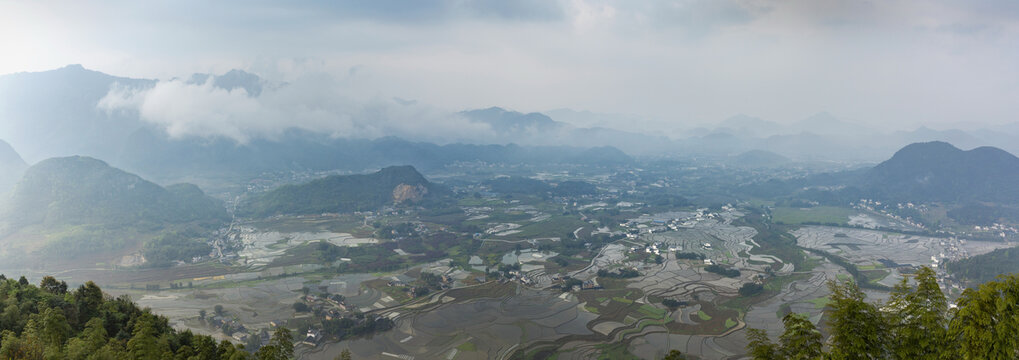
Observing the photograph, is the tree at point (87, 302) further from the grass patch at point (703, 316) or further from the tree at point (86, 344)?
the grass patch at point (703, 316)

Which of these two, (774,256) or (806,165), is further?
(806,165)

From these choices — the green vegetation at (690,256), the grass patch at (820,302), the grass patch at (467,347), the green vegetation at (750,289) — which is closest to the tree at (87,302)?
the grass patch at (467,347)

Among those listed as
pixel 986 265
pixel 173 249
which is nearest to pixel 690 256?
pixel 986 265

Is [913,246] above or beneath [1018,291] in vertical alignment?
beneath

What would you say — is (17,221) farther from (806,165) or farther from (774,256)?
(806,165)

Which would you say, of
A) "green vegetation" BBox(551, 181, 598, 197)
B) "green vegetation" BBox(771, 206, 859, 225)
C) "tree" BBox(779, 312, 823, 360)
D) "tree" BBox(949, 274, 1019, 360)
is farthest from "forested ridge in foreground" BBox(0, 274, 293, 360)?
"green vegetation" BBox(551, 181, 598, 197)

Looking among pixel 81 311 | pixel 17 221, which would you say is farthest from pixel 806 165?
pixel 17 221

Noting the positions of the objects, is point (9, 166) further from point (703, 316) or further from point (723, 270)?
point (723, 270)
